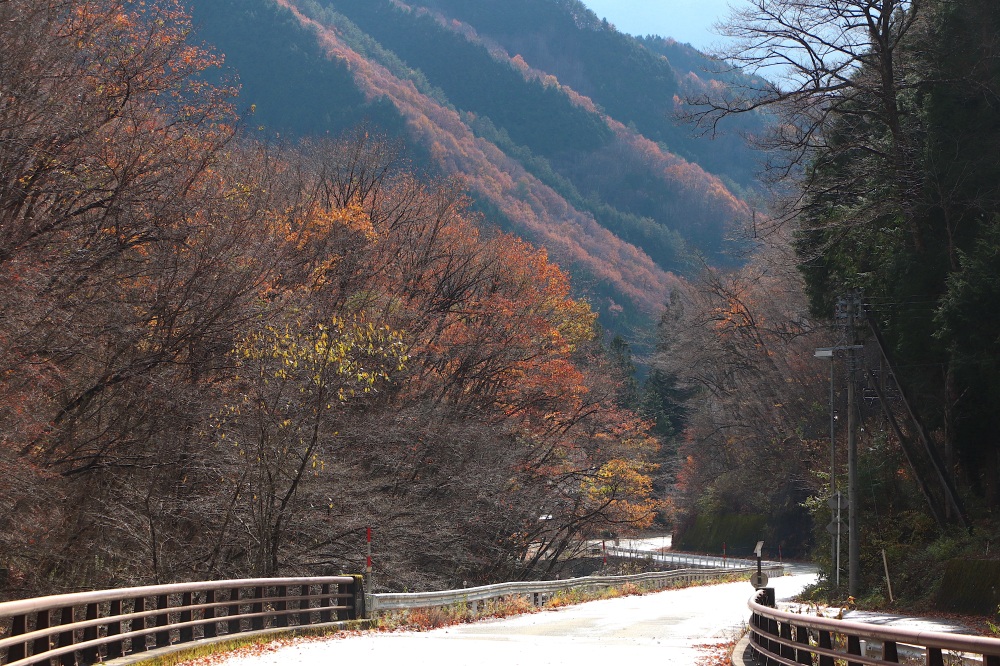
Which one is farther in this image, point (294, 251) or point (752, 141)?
point (294, 251)

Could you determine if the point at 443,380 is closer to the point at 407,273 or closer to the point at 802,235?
the point at 407,273

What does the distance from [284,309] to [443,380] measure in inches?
684

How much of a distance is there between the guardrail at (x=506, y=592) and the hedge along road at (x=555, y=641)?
0.87m

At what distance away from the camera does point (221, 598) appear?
2650 centimetres

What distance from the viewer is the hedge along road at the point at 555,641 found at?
15.3 m

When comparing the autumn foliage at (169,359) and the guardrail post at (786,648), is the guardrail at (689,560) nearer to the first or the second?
the autumn foliage at (169,359)

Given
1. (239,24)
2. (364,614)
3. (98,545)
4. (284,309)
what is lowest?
(364,614)

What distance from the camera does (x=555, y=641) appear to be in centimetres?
1972

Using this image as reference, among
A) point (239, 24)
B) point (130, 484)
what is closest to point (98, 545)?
point (130, 484)

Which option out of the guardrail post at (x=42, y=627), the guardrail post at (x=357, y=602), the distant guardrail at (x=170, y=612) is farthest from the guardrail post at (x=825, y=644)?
the guardrail post at (x=357, y=602)

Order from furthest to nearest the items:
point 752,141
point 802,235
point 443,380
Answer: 1. point 443,380
2. point 802,235
3. point 752,141

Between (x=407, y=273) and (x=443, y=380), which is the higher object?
(x=407, y=273)

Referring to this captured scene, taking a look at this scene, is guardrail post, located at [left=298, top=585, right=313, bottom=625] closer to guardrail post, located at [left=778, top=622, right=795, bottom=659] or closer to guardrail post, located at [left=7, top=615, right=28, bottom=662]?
guardrail post, located at [left=7, top=615, right=28, bottom=662]

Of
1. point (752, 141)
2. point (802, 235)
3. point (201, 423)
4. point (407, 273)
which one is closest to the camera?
point (201, 423)
